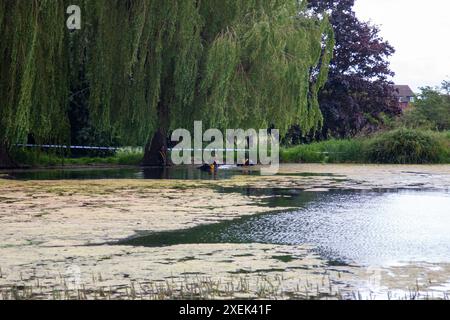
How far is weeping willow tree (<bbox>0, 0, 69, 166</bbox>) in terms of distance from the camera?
11.7 metres

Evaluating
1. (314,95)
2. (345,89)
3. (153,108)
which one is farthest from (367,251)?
(345,89)

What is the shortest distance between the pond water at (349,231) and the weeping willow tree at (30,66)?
13.8 ft

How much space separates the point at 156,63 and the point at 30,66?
2.93m

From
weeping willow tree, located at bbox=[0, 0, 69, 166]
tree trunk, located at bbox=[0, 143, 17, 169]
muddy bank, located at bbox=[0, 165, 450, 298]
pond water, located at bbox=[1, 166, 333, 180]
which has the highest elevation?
weeping willow tree, located at bbox=[0, 0, 69, 166]

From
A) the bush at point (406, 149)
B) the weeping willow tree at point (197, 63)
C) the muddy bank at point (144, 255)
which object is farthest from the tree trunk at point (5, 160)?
the bush at point (406, 149)

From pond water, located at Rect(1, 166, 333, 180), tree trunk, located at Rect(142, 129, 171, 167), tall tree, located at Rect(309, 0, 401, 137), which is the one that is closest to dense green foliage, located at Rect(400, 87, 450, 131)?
tall tree, located at Rect(309, 0, 401, 137)

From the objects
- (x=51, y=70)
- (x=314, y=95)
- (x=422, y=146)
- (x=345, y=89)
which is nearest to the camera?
(x=51, y=70)

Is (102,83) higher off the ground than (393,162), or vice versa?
(102,83)

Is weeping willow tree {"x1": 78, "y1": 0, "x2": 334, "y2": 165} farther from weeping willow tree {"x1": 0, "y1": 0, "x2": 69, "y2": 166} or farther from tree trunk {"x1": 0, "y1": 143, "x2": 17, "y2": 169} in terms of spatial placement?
tree trunk {"x1": 0, "y1": 143, "x2": 17, "y2": 169}

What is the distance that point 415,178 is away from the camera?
56.3 ft

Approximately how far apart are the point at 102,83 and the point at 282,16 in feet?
13.3

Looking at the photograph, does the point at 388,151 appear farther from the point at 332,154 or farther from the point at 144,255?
the point at 144,255
